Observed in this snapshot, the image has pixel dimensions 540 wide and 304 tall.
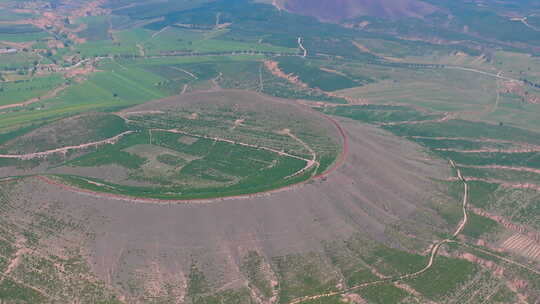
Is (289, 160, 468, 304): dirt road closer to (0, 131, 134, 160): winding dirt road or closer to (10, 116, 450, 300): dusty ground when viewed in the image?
(10, 116, 450, 300): dusty ground

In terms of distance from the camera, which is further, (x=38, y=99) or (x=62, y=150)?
(x=38, y=99)

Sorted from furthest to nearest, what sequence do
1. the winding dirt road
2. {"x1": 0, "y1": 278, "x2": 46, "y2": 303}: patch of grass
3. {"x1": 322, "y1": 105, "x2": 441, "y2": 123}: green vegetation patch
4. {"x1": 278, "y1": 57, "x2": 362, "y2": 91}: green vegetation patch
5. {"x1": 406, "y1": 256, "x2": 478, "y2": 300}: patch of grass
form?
{"x1": 278, "y1": 57, "x2": 362, "y2": 91}: green vegetation patch < {"x1": 322, "y1": 105, "x2": 441, "y2": 123}: green vegetation patch < the winding dirt road < {"x1": 406, "y1": 256, "x2": 478, "y2": 300}: patch of grass < {"x1": 0, "y1": 278, "x2": 46, "y2": 303}: patch of grass

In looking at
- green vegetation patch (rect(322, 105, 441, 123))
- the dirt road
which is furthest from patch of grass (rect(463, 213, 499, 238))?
green vegetation patch (rect(322, 105, 441, 123))

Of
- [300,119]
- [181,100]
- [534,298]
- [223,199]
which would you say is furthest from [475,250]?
[181,100]

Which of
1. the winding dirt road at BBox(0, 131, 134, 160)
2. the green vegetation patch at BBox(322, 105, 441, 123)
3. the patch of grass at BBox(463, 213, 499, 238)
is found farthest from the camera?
the green vegetation patch at BBox(322, 105, 441, 123)

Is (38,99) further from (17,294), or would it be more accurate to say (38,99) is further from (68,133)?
(17,294)

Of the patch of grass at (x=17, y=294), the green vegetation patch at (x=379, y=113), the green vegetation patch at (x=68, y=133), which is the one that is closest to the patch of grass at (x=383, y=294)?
the patch of grass at (x=17, y=294)

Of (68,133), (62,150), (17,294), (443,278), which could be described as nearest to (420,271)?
(443,278)

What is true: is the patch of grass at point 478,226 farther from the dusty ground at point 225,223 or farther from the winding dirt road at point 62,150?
the winding dirt road at point 62,150
